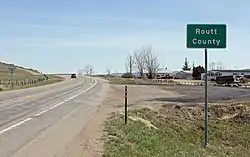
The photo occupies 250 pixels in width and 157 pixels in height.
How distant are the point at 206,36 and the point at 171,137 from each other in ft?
23.5

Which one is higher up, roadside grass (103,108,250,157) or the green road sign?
the green road sign

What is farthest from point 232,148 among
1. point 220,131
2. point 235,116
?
point 235,116

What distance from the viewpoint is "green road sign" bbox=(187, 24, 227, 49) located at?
493 inches

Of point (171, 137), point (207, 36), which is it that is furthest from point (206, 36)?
point (171, 137)

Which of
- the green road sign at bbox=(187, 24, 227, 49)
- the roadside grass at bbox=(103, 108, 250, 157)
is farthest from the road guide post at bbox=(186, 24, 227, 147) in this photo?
the roadside grass at bbox=(103, 108, 250, 157)

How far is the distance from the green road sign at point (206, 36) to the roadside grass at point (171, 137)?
120 inches

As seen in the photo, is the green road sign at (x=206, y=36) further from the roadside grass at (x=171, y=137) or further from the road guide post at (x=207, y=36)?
the roadside grass at (x=171, y=137)

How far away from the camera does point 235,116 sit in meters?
27.5

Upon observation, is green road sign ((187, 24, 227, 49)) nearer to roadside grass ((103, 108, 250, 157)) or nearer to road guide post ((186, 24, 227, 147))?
road guide post ((186, 24, 227, 147))

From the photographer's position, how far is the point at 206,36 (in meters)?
12.5

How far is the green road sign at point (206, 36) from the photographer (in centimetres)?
1252

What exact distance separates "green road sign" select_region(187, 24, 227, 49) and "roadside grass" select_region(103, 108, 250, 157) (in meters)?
3.04

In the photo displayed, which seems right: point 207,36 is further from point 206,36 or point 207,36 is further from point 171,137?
point 171,137

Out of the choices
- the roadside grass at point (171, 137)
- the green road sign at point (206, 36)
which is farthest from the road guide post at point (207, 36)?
the roadside grass at point (171, 137)
